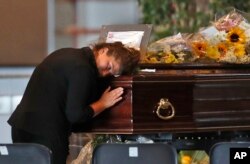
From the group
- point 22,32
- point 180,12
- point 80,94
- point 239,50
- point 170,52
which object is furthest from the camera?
point 180,12

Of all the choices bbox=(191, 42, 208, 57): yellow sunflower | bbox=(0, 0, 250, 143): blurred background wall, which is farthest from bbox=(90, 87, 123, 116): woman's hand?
bbox=(0, 0, 250, 143): blurred background wall

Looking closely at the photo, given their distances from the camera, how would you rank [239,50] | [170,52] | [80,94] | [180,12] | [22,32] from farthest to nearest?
[180,12]
[22,32]
[170,52]
[239,50]
[80,94]

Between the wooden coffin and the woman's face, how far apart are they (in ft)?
0.18

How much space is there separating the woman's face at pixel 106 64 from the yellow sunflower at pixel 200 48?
0.61 metres

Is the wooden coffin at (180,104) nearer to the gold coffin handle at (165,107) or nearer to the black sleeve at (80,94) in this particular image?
the gold coffin handle at (165,107)

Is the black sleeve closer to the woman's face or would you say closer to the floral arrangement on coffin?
the woman's face

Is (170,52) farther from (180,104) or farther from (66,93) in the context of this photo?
(66,93)

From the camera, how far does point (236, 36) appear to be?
12.5 feet

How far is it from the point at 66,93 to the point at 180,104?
58 cm

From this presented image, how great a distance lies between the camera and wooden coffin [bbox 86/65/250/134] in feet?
11.2

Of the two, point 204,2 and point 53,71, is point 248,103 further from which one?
point 204,2

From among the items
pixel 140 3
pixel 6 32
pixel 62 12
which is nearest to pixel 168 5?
pixel 140 3

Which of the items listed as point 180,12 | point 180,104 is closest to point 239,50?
point 180,104

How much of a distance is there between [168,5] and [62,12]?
111cm
